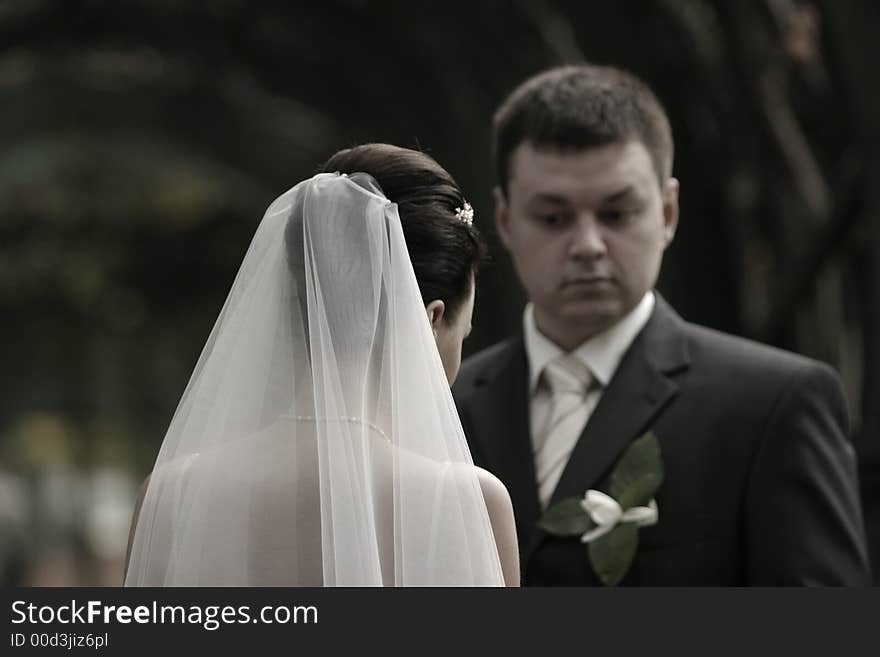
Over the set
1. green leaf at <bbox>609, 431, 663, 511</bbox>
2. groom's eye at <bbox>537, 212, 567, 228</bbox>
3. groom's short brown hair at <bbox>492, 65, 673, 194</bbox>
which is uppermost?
groom's short brown hair at <bbox>492, 65, 673, 194</bbox>

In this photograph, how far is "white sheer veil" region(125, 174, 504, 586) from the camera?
2.93 metres

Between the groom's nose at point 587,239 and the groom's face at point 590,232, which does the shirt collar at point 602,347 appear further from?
the groom's nose at point 587,239

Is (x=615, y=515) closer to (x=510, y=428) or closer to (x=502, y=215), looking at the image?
(x=510, y=428)

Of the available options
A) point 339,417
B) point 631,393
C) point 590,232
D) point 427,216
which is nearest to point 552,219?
point 590,232

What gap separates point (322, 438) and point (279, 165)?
1549 centimetres

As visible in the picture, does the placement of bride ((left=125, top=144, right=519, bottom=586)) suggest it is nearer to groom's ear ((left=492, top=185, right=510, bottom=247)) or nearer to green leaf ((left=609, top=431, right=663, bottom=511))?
green leaf ((left=609, top=431, right=663, bottom=511))

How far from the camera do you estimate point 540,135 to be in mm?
4184

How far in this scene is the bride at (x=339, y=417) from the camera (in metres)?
2.93

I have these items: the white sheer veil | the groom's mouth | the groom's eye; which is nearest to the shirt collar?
the groom's mouth

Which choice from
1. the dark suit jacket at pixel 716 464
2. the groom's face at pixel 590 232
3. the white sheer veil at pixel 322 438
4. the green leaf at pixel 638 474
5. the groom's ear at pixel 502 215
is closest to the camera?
the white sheer veil at pixel 322 438

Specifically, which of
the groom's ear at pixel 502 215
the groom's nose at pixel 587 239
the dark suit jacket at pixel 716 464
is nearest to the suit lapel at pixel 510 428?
the dark suit jacket at pixel 716 464

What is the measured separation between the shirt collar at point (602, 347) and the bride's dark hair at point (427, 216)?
1008 mm

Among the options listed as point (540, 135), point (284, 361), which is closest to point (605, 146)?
point (540, 135)

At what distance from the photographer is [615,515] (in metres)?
3.94
